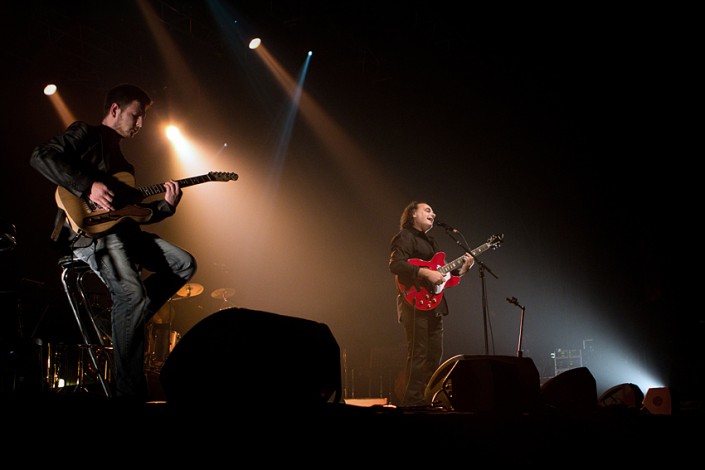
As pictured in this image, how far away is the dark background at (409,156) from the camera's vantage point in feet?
26.9

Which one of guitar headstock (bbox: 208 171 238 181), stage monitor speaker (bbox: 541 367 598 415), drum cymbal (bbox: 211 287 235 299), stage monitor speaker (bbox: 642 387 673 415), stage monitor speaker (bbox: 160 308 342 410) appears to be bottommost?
stage monitor speaker (bbox: 642 387 673 415)

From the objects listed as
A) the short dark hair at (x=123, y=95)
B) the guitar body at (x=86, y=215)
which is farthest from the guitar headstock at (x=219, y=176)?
the guitar body at (x=86, y=215)

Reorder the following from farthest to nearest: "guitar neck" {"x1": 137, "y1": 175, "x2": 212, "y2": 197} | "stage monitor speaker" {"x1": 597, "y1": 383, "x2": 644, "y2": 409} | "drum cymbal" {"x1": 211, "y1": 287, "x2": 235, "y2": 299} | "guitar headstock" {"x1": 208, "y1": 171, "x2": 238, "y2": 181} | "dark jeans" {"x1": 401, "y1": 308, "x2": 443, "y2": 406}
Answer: "drum cymbal" {"x1": 211, "y1": 287, "x2": 235, "y2": 299}
"dark jeans" {"x1": 401, "y1": 308, "x2": 443, "y2": 406}
"guitar headstock" {"x1": 208, "y1": 171, "x2": 238, "y2": 181}
"stage monitor speaker" {"x1": 597, "y1": 383, "x2": 644, "y2": 409}
"guitar neck" {"x1": 137, "y1": 175, "x2": 212, "y2": 197}

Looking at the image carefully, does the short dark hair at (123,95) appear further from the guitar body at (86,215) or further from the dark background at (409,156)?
the dark background at (409,156)

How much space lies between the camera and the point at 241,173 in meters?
10.6

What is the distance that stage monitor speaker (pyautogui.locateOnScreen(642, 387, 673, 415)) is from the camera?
11.8ft

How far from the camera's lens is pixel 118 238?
11.1 feet

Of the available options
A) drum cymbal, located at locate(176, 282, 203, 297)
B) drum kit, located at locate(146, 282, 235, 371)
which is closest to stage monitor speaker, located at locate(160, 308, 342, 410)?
drum kit, located at locate(146, 282, 235, 371)

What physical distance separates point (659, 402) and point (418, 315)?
2692 mm

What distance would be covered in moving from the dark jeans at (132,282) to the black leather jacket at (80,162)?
0.53 ft

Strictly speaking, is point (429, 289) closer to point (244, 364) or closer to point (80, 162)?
point (80, 162)

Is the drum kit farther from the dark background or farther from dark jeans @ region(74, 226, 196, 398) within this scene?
dark jeans @ region(74, 226, 196, 398)

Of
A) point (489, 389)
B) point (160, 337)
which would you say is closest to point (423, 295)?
point (489, 389)

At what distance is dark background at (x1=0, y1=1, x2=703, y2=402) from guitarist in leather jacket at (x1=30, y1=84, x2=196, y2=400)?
4.83 metres
